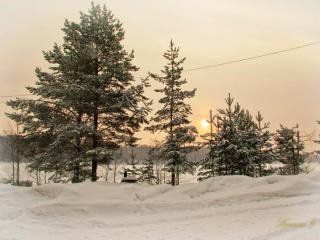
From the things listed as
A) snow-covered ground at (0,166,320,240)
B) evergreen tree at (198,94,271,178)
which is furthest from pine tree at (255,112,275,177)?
snow-covered ground at (0,166,320,240)

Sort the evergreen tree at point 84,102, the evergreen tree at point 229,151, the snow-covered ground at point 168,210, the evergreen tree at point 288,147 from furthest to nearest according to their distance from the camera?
the evergreen tree at point 288,147 → the evergreen tree at point 229,151 → the evergreen tree at point 84,102 → the snow-covered ground at point 168,210

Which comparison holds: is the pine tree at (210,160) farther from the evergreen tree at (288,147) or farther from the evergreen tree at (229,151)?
the evergreen tree at (288,147)

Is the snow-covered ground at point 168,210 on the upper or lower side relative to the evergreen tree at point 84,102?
lower

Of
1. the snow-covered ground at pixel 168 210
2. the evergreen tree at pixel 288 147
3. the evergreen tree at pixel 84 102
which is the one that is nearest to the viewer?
the snow-covered ground at pixel 168 210

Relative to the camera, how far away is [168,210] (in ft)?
47.8

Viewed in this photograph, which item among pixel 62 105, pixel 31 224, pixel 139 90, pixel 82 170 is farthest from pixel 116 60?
pixel 31 224

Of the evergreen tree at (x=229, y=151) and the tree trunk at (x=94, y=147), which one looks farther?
the evergreen tree at (x=229, y=151)

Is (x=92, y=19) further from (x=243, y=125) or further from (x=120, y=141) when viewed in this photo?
(x=243, y=125)

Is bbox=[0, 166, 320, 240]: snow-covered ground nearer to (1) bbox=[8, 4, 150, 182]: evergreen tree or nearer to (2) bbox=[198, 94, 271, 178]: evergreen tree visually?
(1) bbox=[8, 4, 150, 182]: evergreen tree

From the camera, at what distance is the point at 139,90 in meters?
22.9

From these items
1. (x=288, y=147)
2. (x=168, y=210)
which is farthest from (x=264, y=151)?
(x=168, y=210)

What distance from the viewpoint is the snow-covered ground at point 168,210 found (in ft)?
37.1

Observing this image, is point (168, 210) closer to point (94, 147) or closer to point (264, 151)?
point (94, 147)

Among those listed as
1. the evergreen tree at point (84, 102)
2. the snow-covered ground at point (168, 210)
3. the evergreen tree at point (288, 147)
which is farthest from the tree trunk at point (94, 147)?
the evergreen tree at point (288, 147)
